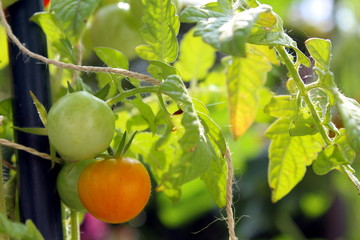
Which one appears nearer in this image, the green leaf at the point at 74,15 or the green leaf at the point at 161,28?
the green leaf at the point at 74,15

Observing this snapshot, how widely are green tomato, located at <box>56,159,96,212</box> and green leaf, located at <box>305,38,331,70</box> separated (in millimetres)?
249

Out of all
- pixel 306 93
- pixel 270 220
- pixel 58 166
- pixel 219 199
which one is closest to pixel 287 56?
pixel 306 93

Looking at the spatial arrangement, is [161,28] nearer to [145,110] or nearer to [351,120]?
[145,110]

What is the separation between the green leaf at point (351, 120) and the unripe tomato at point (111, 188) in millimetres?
214

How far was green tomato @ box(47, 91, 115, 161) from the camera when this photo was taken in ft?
1.79

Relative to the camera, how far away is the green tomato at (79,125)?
0.54 m

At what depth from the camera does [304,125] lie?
606 millimetres

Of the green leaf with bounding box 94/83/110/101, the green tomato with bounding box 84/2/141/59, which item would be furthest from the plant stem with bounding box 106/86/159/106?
the green tomato with bounding box 84/2/141/59

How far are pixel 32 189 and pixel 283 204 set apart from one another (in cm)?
156

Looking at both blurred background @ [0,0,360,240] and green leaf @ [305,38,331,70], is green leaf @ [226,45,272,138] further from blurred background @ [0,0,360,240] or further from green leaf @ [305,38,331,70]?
blurred background @ [0,0,360,240]

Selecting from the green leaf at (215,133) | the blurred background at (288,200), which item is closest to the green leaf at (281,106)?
the green leaf at (215,133)

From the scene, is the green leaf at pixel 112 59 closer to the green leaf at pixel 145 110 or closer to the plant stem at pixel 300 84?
the green leaf at pixel 145 110

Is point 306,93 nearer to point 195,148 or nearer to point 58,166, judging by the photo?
point 195,148

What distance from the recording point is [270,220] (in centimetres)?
205
